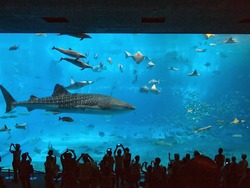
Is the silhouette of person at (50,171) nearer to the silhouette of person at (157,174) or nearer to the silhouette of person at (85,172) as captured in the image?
the silhouette of person at (85,172)

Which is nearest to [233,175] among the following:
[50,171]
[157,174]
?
[157,174]

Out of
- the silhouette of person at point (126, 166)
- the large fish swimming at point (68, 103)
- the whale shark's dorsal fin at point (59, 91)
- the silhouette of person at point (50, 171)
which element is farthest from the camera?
the whale shark's dorsal fin at point (59, 91)

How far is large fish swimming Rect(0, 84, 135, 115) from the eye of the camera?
378 inches

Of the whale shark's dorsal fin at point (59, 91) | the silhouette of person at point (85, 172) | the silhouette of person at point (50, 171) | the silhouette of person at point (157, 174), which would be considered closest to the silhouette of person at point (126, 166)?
the silhouette of person at point (157, 174)

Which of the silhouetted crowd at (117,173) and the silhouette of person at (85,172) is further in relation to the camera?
the silhouette of person at (85,172)

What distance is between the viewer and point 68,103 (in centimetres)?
985
